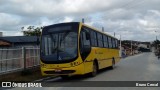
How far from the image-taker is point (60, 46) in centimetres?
1645

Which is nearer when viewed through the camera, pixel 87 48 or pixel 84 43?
pixel 84 43

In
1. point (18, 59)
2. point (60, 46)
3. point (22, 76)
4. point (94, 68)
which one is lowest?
point (22, 76)

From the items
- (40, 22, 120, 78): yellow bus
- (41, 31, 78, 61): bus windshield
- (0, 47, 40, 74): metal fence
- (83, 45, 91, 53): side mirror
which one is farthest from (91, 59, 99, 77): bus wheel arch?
(0, 47, 40, 74): metal fence

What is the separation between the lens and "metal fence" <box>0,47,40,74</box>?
1810cm

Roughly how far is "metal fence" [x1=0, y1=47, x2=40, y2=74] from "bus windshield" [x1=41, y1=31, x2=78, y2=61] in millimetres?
2746

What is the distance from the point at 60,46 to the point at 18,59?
14.2 feet

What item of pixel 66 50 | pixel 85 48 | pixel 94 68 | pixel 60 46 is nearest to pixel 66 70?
pixel 66 50

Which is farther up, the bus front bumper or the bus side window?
the bus side window

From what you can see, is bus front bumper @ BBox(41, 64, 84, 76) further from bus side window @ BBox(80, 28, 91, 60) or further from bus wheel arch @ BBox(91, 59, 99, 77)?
bus wheel arch @ BBox(91, 59, 99, 77)

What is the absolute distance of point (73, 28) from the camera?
16844 millimetres

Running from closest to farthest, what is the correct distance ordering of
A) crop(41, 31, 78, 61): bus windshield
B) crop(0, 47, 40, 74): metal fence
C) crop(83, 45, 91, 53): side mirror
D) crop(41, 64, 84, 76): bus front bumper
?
crop(41, 64, 84, 76): bus front bumper → crop(41, 31, 78, 61): bus windshield → crop(83, 45, 91, 53): side mirror → crop(0, 47, 40, 74): metal fence

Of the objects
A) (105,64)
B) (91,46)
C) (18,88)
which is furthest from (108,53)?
(18,88)

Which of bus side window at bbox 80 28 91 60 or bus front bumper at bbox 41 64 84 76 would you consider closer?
bus front bumper at bbox 41 64 84 76

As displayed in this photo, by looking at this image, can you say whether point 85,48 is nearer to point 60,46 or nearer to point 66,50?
point 66,50
